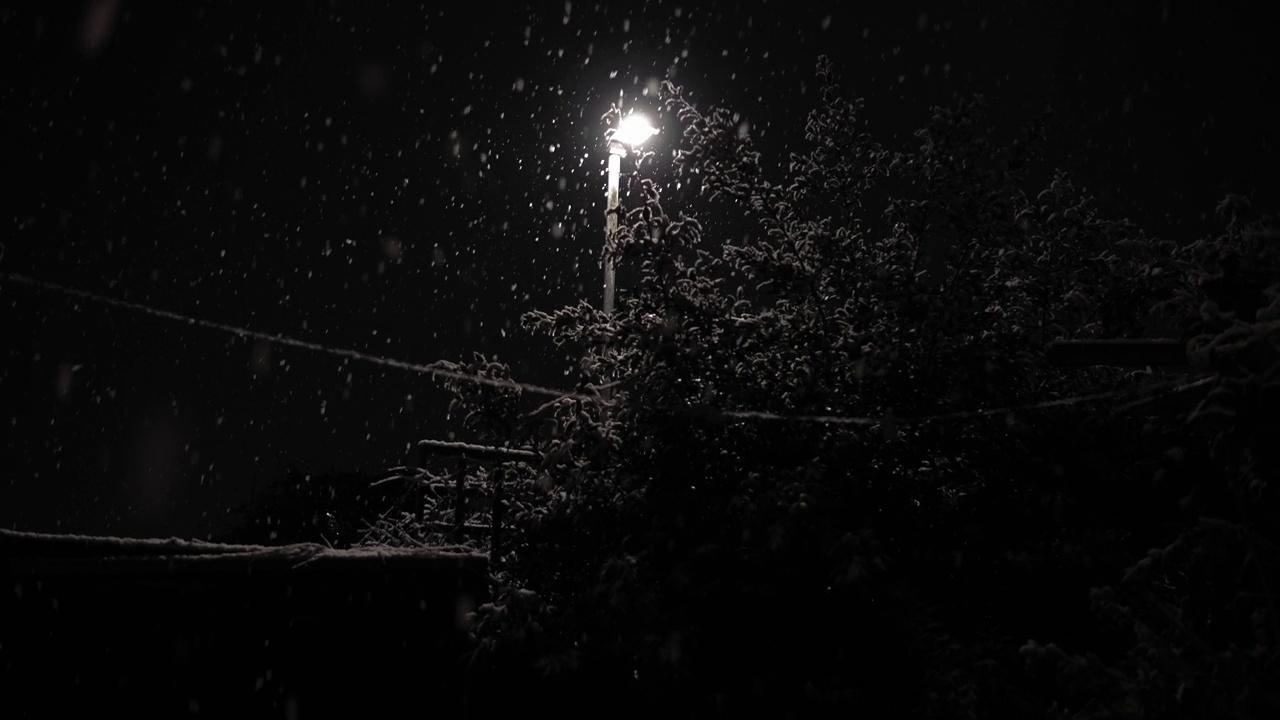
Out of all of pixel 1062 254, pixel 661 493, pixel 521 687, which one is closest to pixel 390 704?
Result: pixel 521 687

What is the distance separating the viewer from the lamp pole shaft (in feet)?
24.2

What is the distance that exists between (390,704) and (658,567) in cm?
206

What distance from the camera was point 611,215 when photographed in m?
7.62

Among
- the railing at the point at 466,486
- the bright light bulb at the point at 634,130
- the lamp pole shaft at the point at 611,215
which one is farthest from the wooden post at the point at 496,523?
the bright light bulb at the point at 634,130

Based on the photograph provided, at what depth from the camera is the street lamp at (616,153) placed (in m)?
7.55

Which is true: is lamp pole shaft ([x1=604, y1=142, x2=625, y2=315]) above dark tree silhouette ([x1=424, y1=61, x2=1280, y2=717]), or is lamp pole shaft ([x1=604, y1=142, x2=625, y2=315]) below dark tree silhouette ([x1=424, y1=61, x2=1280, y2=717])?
above

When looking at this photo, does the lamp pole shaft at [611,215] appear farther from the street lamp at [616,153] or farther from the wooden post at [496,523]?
the wooden post at [496,523]

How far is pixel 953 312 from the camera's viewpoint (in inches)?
251

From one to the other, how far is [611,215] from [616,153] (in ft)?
2.58

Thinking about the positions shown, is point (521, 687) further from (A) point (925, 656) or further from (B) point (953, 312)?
(B) point (953, 312)

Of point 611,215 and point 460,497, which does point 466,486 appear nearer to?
point 460,497

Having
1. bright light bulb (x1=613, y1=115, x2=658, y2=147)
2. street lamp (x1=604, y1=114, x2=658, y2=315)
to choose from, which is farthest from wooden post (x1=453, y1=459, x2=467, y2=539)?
bright light bulb (x1=613, y1=115, x2=658, y2=147)

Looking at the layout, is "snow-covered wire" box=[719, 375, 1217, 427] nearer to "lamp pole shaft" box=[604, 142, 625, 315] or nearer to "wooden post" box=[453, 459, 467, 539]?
"lamp pole shaft" box=[604, 142, 625, 315]

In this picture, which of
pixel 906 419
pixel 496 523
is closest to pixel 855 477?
pixel 906 419
